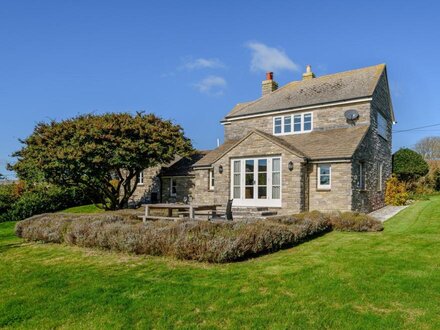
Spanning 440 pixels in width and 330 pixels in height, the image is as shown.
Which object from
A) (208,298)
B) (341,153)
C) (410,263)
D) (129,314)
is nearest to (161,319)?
(129,314)

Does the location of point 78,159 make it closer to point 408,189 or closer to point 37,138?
point 37,138

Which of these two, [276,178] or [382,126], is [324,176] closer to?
[276,178]

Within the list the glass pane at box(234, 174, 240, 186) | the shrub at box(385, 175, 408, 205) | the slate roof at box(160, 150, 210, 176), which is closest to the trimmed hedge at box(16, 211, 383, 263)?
the glass pane at box(234, 174, 240, 186)

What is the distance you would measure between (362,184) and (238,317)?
1565 centimetres

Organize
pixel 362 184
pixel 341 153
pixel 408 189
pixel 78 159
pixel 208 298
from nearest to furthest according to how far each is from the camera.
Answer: pixel 208 298
pixel 341 153
pixel 362 184
pixel 78 159
pixel 408 189

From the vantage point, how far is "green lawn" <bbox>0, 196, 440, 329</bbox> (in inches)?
213

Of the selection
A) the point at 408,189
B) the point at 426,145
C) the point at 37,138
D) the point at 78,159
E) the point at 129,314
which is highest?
the point at 426,145

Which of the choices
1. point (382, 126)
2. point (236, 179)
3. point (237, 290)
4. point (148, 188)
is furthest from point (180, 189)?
point (237, 290)

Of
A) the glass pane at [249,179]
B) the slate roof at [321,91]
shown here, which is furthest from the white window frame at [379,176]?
the glass pane at [249,179]

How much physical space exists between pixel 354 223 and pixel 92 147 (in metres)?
15.4

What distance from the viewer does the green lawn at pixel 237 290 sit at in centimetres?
541

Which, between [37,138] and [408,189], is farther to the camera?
[408,189]

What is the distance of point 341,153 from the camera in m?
17.2

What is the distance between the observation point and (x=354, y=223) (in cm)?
1324
